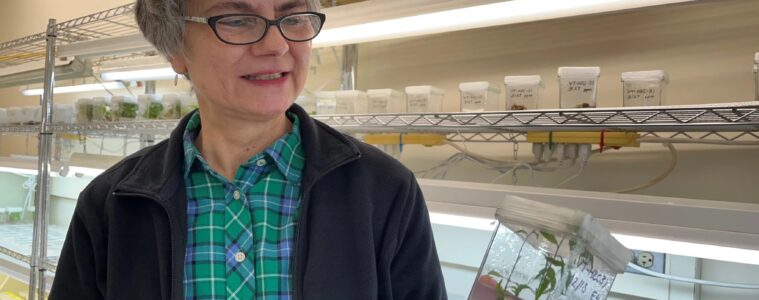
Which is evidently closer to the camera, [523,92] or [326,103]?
[523,92]

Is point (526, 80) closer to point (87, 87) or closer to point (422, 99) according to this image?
point (422, 99)

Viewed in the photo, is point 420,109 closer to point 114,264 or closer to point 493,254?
point 493,254

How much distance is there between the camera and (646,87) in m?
1.15

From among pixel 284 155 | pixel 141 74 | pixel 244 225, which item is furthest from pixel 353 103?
pixel 141 74

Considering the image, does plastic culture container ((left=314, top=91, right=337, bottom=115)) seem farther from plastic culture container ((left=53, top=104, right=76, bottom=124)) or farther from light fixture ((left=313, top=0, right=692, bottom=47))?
plastic culture container ((left=53, top=104, right=76, bottom=124))

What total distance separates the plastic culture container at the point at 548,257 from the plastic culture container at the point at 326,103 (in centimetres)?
85

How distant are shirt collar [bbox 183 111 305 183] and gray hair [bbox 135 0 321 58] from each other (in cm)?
19

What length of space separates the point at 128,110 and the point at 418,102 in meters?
1.40

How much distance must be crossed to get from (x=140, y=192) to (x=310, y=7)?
44cm

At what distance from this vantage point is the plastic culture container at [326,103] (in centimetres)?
168

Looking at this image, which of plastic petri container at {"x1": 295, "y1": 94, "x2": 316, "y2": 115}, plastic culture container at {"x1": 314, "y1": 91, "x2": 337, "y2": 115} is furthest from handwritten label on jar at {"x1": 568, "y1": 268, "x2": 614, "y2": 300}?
plastic petri container at {"x1": 295, "y1": 94, "x2": 316, "y2": 115}

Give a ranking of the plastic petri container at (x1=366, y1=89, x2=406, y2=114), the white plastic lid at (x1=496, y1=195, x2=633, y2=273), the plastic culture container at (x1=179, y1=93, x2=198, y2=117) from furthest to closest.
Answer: the plastic culture container at (x1=179, y1=93, x2=198, y2=117), the plastic petri container at (x1=366, y1=89, x2=406, y2=114), the white plastic lid at (x1=496, y1=195, x2=633, y2=273)

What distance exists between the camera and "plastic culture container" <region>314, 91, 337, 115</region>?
168 cm

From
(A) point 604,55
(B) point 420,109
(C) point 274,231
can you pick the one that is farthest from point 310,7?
(A) point 604,55
